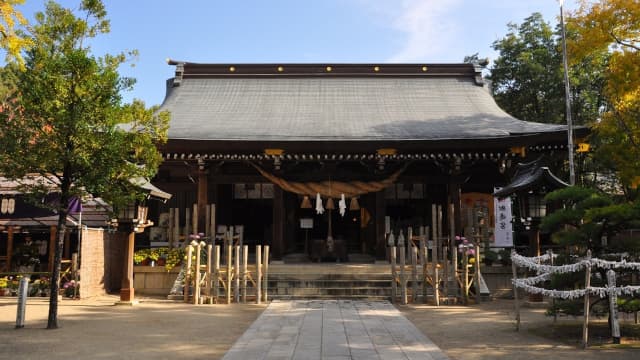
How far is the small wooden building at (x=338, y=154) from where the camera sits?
1474 centimetres

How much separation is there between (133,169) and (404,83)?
1490cm

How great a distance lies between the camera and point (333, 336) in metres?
7.59

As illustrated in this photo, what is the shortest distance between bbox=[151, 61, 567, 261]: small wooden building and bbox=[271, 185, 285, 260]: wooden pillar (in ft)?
0.11

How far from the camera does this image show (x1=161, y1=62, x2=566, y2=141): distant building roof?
51.2 feet

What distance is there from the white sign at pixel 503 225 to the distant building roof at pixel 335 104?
2167 millimetres

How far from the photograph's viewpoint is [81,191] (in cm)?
877

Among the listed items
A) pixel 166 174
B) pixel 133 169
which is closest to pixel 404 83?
pixel 166 174

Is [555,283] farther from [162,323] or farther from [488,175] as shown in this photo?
[488,175]

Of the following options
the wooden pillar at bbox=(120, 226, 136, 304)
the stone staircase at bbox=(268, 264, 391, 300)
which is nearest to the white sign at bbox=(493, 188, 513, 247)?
the stone staircase at bbox=(268, 264, 391, 300)

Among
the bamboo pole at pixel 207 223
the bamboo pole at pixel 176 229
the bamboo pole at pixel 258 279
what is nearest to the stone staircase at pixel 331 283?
the bamboo pole at pixel 258 279

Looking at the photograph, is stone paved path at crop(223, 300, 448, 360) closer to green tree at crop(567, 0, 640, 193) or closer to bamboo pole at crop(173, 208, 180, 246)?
bamboo pole at crop(173, 208, 180, 246)

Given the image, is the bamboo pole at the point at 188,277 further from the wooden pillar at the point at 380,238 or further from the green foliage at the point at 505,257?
the green foliage at the point at 505,257

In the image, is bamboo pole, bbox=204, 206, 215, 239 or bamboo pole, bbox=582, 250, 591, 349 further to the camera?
bamboo pole, bbox=204, 206, 215, 239

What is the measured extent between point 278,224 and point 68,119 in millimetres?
8113
